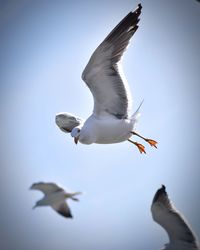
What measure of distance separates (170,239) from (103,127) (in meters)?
1.55

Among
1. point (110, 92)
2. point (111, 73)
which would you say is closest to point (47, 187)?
point (110, 92)

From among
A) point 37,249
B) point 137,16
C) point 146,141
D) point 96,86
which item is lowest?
point 37,249

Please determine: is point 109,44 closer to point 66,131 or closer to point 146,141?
point 146,141

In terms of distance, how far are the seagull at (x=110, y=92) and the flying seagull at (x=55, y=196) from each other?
5.26ft

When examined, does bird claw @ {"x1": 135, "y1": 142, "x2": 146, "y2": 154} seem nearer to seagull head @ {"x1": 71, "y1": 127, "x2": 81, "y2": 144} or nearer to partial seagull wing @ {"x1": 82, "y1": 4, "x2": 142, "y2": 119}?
partial seagull wing @ {"x1": 82, "y1": 4, "x2": 142, "y2": 119}

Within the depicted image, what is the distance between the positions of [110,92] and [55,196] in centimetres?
225

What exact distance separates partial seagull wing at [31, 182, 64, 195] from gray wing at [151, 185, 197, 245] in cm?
151

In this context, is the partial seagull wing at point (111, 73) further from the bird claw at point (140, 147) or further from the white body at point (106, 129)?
the bird claw at point (140, 147)

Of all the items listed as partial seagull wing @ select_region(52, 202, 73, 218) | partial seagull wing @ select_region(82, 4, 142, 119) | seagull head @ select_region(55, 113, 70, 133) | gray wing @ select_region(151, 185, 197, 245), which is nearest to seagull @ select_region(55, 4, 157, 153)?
partial seagull wing @ select_region(82, 4, 142, 119)

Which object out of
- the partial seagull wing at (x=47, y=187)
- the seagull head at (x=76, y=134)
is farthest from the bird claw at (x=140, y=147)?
the partial seagull wing at (x=47, y=187)

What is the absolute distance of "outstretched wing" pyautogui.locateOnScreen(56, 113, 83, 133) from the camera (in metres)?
6.49

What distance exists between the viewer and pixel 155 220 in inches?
245

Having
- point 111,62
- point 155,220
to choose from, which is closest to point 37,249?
Answer: point 155,220

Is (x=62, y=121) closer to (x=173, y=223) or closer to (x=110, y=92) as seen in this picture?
(x=110, y=92)
